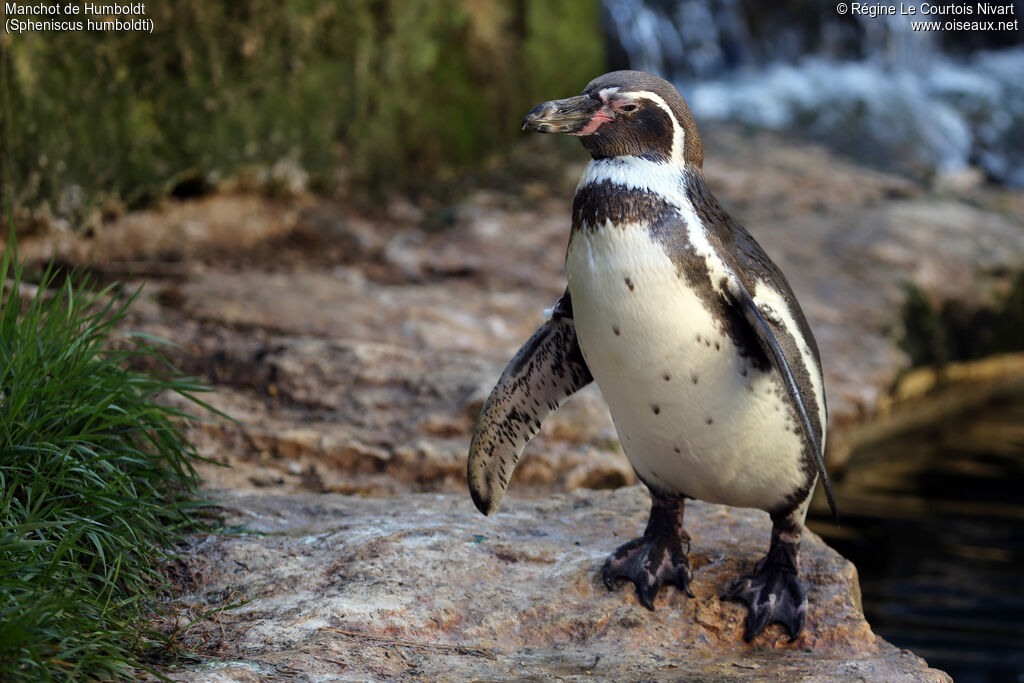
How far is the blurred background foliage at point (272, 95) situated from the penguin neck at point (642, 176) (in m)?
3.22

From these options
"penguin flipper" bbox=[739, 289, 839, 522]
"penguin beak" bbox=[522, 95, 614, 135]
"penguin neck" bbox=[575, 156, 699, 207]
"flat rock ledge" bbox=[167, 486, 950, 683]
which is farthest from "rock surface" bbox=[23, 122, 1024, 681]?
"penguin beak" bbox=[522, 95, 614, 135]

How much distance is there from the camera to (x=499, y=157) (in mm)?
8352

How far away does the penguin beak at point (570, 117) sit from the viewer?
9.04 ft

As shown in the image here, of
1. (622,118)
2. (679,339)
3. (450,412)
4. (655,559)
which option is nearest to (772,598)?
(655,559)

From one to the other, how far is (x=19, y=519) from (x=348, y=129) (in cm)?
461

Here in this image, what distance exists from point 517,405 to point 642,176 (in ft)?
2.69

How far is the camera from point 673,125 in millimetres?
2795

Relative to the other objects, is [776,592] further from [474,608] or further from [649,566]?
[474,608]

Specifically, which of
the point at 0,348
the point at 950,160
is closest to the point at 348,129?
the point at 0,348

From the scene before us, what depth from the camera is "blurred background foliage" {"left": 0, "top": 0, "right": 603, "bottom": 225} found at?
206 inches

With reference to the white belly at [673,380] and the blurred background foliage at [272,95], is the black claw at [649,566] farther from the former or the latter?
the blurred background foliage at [272,95]

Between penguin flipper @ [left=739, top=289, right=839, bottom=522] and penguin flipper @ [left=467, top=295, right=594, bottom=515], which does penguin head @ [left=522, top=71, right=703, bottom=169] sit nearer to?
penguin flipper @ [left=739, top=289, right=839, bottom=522]

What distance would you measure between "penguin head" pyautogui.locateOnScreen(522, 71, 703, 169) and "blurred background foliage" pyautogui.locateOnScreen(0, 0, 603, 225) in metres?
3.16

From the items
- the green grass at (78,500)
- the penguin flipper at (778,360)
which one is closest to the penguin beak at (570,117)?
the penguin flipper at (778,360)
